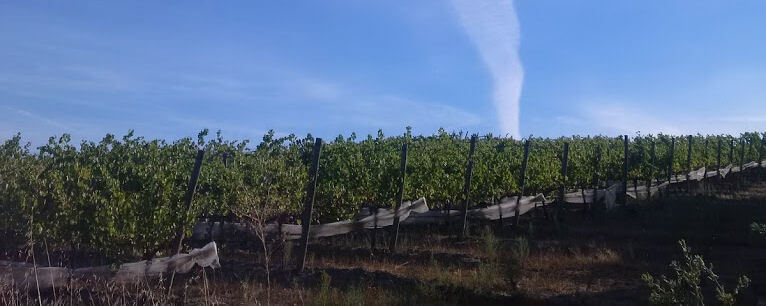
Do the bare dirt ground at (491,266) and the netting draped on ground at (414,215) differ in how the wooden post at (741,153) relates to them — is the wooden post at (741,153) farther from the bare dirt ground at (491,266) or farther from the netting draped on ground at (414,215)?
the bare dirt ground at (491,266)

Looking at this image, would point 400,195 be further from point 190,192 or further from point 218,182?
point 190,192

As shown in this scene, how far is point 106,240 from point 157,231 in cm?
52

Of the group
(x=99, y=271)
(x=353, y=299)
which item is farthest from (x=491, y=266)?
(x=99, y=271)

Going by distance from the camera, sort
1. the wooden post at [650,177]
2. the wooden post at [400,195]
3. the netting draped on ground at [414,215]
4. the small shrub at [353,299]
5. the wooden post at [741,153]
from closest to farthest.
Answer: the small shrub at [353,299]
the netting draped on ground at [414,215]
the wooden post at [400,195]
the wooden post at [650,177]
the wooden post at [741,153]

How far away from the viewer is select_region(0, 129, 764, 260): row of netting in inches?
294

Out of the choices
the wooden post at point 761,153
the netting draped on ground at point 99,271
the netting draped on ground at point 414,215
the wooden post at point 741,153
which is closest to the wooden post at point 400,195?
the netting draped on ground at point 414,215

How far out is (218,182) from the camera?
394 inches

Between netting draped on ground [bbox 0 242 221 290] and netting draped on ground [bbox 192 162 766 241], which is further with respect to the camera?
netting draped on ground [bbox 192 162 766 241]

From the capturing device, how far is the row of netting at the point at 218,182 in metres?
7.46

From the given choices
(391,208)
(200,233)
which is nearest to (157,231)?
(200,233)

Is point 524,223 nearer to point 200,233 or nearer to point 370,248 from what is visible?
point 370,248

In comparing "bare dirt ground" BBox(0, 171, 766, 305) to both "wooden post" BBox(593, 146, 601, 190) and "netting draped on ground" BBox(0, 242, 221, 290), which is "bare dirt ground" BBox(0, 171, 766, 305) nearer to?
"netting draped on ground" BBox(0, 242, 221, 290)

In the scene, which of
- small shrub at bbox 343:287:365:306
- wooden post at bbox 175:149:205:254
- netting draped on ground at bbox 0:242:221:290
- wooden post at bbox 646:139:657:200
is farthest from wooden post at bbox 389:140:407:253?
wooden post at bbox 646:139:657:200

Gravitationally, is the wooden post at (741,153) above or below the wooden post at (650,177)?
above
